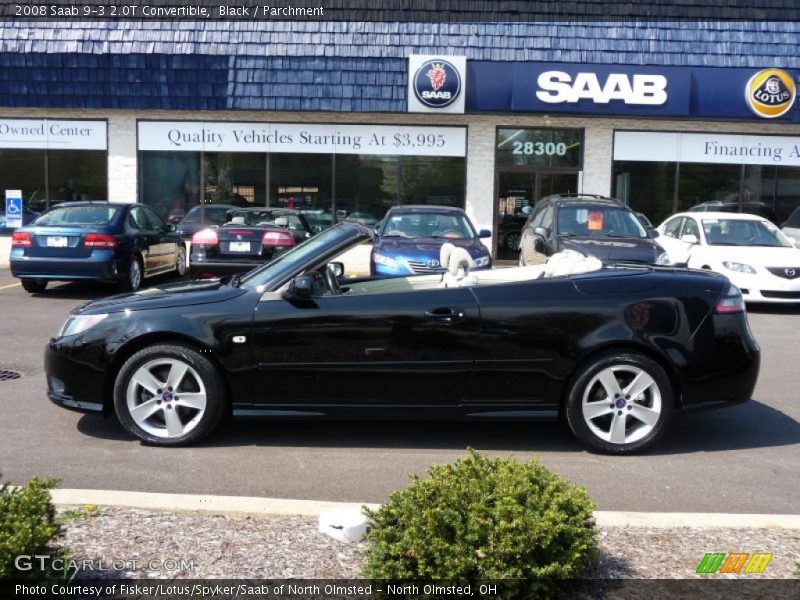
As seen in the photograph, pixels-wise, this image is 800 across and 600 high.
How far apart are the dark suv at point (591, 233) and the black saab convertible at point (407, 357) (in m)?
6.66

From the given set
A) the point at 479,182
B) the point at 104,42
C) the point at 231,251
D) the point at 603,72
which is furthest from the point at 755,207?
the point at 104,42

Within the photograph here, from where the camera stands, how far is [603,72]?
17844 mm

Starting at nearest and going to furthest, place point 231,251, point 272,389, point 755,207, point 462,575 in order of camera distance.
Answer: point 462,575
point 272,389
point 231,251
point 755,207

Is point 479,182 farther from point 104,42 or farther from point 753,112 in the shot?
point 104,42

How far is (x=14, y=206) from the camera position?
1942 cm

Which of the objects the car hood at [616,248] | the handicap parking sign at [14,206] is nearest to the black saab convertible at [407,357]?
the car hood at [616,248]

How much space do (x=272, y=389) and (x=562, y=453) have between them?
192cm

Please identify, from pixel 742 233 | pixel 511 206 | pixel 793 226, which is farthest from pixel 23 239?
pixel 793 226

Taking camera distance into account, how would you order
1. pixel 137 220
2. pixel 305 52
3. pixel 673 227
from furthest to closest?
pixel 305 52 < pixel 673 227 < pixel 137 220

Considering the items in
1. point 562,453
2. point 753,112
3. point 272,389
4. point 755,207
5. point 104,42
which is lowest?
point 562,453

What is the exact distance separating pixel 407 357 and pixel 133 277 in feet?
28.8

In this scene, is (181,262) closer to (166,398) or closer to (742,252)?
(742,252)

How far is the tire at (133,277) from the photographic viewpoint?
521 inches

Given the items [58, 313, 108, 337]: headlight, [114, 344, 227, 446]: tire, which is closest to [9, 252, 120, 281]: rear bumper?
[58, 313, 108, 337]: headlight
